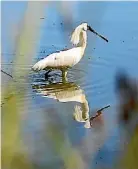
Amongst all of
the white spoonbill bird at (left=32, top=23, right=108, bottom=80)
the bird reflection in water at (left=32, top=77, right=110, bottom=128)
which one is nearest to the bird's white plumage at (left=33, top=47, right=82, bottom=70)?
the white spoonbill bird at (left=32, top=23, right=108, bottom=80)

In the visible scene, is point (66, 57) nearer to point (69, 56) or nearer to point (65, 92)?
point (69, 56)

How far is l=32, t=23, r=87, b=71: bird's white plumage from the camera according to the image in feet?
9.46

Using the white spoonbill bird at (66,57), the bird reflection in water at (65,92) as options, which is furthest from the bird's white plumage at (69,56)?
the bird reflection in water at (65,92)

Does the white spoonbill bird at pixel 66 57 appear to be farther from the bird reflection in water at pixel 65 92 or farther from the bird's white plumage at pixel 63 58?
the bird reflection in water at pixel 65 92

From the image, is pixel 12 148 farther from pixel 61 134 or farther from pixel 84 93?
pixel 84 93

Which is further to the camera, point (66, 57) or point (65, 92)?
point (66, 57)

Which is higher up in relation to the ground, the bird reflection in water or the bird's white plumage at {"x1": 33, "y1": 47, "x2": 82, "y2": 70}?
the bird's white plumage at {"x1": 33, "y1": 47, "x2": 82, "y2": 70}

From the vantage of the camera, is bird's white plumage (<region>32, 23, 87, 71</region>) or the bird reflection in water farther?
bird's white plumage (<region>32, 23, 87, 71</region>)

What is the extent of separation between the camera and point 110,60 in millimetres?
2834

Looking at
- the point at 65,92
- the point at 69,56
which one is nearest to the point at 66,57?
the point at 69,56

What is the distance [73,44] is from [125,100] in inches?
103

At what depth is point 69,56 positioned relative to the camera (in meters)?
2.97

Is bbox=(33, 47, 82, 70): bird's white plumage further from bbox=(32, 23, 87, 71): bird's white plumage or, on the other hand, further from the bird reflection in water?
the bird reflection in water

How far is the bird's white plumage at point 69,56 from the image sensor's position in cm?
288
